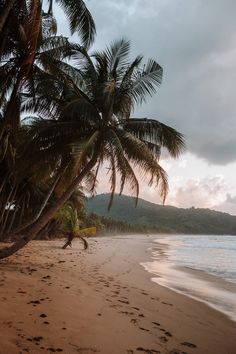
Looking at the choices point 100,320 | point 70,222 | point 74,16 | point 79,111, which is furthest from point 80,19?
point 70,222

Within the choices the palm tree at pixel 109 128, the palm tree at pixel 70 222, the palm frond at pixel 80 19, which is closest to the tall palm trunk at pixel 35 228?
the palm tree at pixel 109 128

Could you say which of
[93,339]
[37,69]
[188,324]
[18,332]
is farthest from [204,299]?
[37,69]

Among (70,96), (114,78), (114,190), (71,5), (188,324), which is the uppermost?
(71,5)

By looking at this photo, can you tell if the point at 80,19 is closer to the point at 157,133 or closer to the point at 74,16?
the point at 74,16

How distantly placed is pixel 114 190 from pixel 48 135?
9.01ft

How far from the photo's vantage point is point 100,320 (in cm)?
590

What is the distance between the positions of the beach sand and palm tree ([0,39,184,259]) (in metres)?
3.30

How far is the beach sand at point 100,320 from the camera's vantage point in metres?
4.76

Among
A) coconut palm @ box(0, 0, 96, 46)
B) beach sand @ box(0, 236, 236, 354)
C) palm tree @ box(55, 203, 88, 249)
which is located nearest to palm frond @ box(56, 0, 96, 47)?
coconut palm @ box(0, 0, 96, 46)

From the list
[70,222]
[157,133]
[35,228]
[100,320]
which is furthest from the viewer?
[70,222]

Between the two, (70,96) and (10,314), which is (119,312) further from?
(70,96)

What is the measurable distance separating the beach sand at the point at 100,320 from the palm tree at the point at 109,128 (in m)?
3.30

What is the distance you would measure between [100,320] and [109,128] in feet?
22.6

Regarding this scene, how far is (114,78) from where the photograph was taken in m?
12.7
